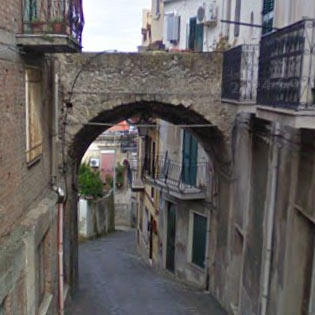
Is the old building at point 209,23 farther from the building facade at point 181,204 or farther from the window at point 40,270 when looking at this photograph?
the window at point 40,270

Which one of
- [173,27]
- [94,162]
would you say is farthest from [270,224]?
[94,162]

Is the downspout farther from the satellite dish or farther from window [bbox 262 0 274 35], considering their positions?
the satellite dish

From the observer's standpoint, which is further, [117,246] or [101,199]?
[101,199]

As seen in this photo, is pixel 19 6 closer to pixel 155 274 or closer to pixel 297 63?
pixel 297 63

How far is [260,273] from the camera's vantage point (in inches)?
360

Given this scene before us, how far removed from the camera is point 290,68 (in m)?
5.96

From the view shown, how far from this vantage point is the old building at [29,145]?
638cm

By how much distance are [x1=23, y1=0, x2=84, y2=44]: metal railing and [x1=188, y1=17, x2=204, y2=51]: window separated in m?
9.30

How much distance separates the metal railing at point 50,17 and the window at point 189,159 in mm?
8283

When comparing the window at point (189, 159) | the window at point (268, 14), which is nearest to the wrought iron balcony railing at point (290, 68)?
the window at point (268, 14)

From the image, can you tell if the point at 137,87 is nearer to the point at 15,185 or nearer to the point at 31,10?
the point at 31,10

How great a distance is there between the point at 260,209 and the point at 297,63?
13.7ft

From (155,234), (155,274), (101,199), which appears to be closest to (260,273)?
(155,274)

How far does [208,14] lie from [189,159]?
461 centimetres
